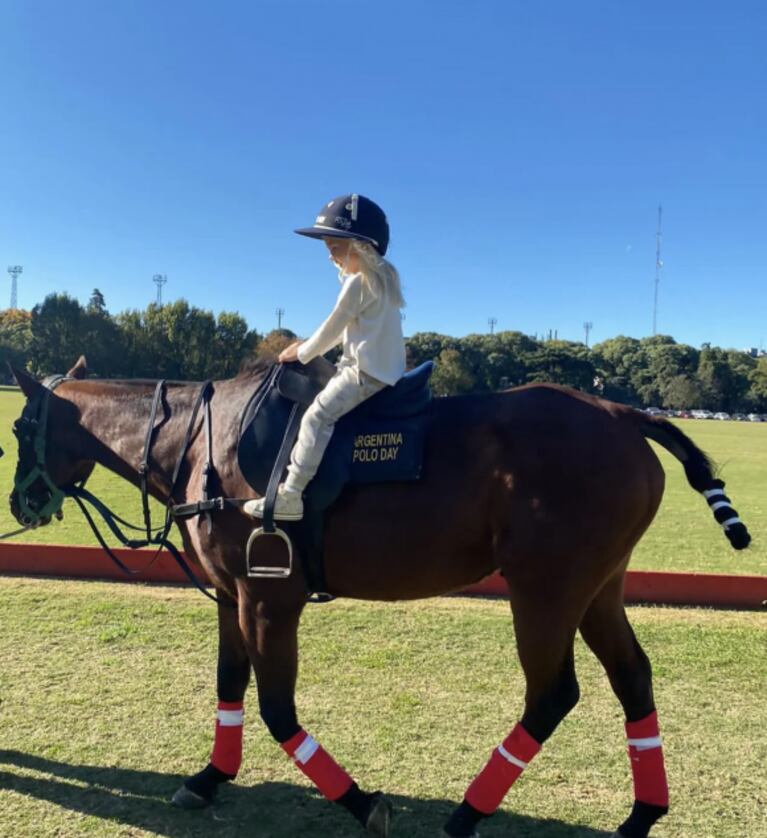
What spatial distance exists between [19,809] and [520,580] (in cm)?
252

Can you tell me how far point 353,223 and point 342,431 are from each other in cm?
88

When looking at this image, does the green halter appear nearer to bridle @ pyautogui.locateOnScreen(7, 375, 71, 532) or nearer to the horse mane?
bridle @ pyautogui.locateOnScreen(7, 375, 71, 532)

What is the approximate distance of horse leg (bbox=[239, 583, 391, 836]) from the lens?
2.70 metres

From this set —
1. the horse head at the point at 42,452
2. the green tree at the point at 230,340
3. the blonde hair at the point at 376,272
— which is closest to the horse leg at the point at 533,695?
the blonde hair at the point at 376,272

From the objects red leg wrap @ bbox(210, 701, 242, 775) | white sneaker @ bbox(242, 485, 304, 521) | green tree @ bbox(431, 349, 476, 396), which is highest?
green tree @ bbox(431, 349, 476, 396)

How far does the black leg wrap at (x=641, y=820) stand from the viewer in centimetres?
273

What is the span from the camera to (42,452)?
128 inches

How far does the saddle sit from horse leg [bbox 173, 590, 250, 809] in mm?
702

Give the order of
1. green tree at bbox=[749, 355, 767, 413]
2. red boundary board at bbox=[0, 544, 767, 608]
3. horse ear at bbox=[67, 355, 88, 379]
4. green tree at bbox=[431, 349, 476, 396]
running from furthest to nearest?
1. green tree at bbox=[749, 355, 767, 413]
2. green tree at bbox=[431, 349, 476, 396]
3. red boundary board at bbox=[0, 544, 767, 608]
4. horse ear at bbox=[67, 355, 88, 379]

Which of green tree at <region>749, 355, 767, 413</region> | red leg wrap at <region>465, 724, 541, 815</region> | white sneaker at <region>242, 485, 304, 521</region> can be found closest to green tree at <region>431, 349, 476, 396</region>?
green tree at <region>749, 355, 767, 413</region>

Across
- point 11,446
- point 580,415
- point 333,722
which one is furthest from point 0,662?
point 11,446

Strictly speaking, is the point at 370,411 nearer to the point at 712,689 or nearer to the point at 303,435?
the point at 303,435

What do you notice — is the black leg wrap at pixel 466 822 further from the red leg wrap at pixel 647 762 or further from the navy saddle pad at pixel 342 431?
the navy saddle pad at pixel 342 431

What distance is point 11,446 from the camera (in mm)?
16094
